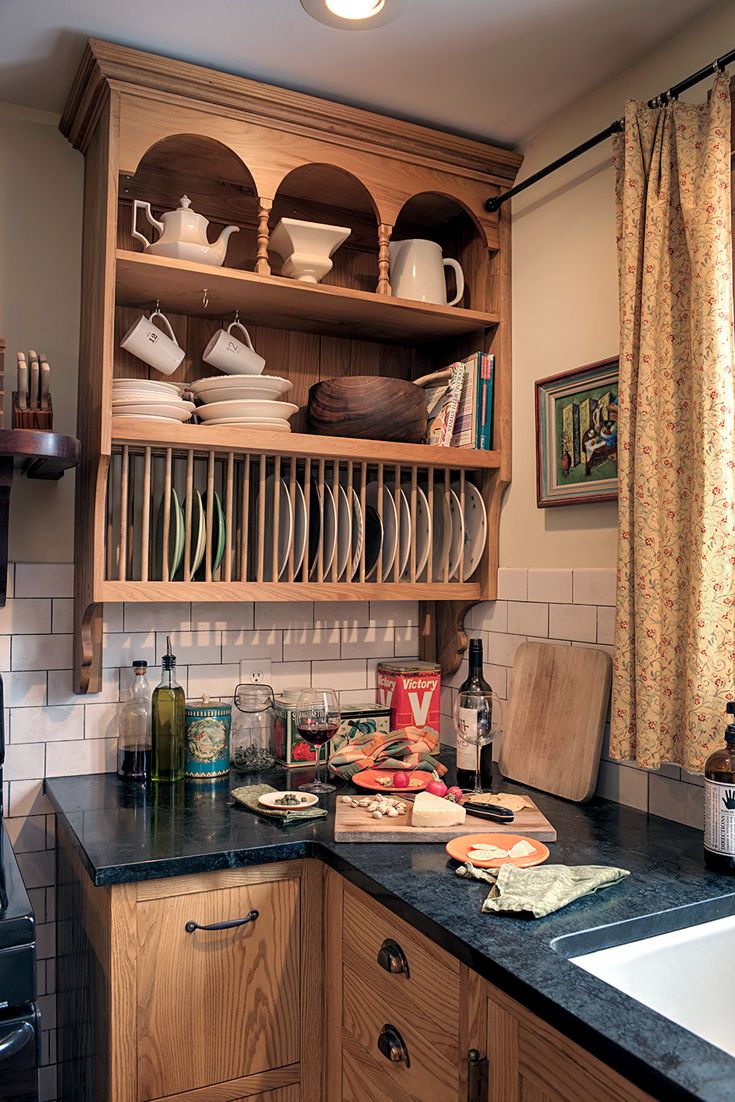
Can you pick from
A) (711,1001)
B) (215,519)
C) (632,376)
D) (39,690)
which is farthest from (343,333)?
(711,1001)

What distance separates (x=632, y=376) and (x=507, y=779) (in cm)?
97

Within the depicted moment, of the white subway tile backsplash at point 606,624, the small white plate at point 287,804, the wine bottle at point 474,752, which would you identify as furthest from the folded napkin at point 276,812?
the white subway tile backsplash at point 606,624

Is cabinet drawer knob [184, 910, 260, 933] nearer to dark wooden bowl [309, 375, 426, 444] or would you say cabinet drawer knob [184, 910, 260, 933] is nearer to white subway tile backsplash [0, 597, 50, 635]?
white subway tile backsplash [0, 597, 50, 635]

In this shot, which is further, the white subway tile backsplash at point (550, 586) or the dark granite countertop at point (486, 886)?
the white subway tile backsplash at point (550, 586)

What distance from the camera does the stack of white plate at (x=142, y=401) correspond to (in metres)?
1.83

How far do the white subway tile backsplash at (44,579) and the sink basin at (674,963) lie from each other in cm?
137

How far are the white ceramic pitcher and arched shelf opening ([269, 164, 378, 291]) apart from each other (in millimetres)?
109

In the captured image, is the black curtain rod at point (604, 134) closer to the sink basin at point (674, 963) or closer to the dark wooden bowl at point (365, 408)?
the dark wooden bowl at point (365, 408)

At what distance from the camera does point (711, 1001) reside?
3.99 feet

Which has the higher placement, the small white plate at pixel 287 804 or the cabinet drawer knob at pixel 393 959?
the small white plate at pixel 287 804

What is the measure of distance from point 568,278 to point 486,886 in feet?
4.46

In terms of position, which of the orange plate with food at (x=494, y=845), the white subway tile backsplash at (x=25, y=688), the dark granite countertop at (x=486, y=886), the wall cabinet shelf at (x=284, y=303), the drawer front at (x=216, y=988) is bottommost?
the drawer front at (x=216, y=988)

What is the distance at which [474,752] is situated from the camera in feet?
6.29

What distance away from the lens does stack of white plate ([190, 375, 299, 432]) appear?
194 cm
